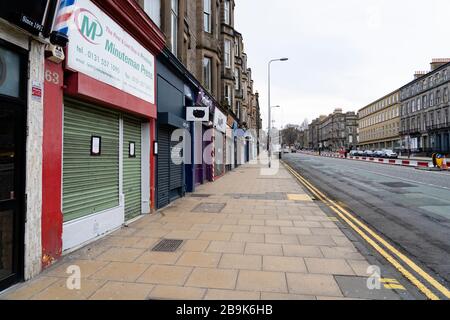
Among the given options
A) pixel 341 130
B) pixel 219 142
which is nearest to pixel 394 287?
pixel 219 142

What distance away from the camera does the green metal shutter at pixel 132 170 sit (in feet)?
23.9

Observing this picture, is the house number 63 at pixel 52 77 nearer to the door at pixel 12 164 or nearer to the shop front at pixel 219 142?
the door at pixel 12 164

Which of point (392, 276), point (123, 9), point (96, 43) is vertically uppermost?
point (123, 9)

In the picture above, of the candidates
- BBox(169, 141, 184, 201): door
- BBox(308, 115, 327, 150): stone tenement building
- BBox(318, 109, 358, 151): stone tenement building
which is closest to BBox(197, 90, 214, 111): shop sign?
BBox(169, 141, 184, 201): door

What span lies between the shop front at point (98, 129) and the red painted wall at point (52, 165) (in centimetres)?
2

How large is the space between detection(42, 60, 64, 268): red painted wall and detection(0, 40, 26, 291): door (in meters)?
0.38

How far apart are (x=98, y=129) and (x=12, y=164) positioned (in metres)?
2.36

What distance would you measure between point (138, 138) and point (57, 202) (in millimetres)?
3682

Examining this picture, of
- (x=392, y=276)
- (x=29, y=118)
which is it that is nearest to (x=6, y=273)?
(x=29, y=118)

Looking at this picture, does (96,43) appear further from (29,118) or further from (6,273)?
(6,273)

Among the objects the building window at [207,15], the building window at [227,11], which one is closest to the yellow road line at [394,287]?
the building window at [207,15]

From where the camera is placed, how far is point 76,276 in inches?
161

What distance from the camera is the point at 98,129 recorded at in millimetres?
6086

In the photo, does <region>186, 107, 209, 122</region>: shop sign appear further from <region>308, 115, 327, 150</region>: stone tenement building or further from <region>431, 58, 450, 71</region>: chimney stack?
<region>308, 115, 327, 150</region>: stone tenement building
